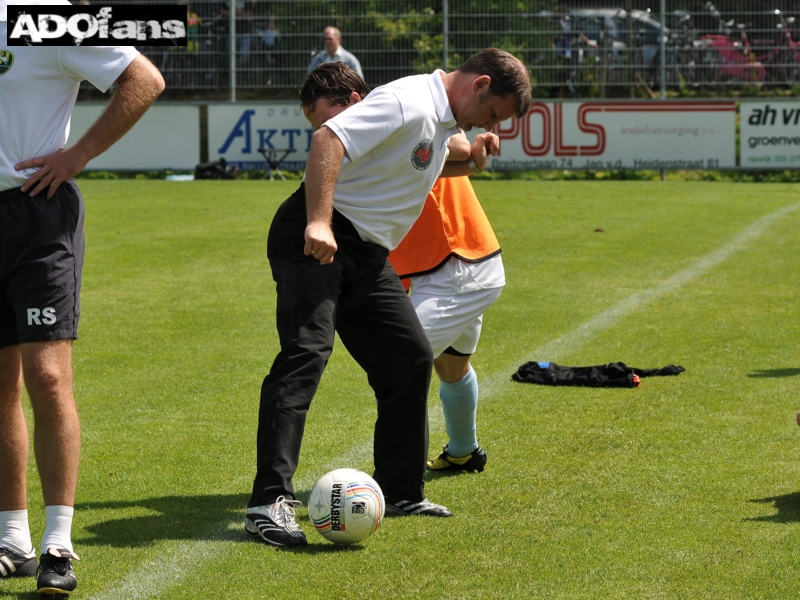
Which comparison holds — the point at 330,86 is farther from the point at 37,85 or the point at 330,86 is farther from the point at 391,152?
the point at 37,85

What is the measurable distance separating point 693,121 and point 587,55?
2.23m

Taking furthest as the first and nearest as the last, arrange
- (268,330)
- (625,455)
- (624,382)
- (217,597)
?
(268,330)
(624,382)
(625,455)
(217,597)

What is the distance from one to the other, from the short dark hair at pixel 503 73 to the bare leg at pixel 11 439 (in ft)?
6.46

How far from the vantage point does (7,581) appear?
12.6 ft

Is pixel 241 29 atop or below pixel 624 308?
atop

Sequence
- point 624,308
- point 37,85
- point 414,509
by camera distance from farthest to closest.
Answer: point 624,308 → point 414,509 → point 37,85

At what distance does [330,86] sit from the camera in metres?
4.79

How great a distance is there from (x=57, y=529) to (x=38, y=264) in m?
0.86

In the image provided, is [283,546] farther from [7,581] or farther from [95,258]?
[95,258]

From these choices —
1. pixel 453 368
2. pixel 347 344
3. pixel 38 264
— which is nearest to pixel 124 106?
pixel 38 264

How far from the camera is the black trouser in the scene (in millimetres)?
4188

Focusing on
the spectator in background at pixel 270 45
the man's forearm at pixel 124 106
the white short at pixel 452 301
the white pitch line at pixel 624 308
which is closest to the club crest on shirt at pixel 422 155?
the white short at pixel 452 301

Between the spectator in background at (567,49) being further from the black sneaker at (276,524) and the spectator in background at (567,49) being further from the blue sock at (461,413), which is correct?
the black sneaker at (276,524)

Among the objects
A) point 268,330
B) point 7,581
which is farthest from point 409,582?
point 268,330
